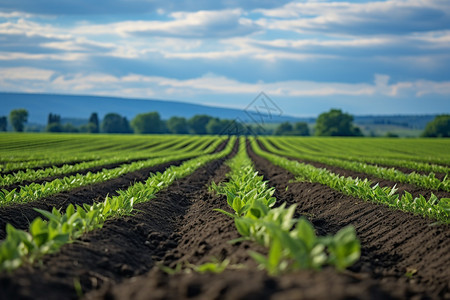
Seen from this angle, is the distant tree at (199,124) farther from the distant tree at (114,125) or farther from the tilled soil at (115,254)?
the tilled soil at (115,254)

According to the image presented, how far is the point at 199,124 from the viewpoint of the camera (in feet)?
509

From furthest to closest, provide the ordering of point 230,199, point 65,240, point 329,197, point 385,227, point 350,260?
point 329,197 < point 385,227 < point 230,199 < point 65,240 < point 350,260

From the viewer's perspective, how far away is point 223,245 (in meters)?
5.21

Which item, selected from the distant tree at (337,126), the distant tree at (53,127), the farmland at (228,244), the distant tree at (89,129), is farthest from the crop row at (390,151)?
the distant tree at (89,129)

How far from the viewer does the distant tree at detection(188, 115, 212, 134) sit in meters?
153

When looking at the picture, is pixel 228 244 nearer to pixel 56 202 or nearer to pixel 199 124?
pixel 56 202

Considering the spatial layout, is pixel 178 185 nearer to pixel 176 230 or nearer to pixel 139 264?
pixel 176 230

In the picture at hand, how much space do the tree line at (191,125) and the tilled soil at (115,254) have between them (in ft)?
361

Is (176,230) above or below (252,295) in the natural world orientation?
below

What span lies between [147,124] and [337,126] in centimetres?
6121

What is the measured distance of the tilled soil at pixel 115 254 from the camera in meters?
3.67

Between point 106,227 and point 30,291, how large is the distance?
3.11 meters

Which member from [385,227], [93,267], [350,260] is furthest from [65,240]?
[385,227]

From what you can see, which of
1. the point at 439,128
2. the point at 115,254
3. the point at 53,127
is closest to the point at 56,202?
the point at 115,254
